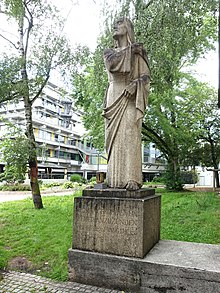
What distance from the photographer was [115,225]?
413cm

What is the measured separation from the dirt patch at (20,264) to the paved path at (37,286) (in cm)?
40

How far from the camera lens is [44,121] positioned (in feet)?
155

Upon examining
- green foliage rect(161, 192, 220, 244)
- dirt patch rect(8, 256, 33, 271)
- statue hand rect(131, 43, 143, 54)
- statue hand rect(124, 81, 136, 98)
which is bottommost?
dirt patch rect(8, 256, 33, 271)

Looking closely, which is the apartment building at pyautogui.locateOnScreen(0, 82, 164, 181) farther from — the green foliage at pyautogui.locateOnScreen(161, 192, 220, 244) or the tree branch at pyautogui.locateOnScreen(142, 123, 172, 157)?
the green foliage at pyautogui.locateOnScreen(161, 192, 220, 244)

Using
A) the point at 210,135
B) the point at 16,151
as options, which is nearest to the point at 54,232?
the point at 16,151

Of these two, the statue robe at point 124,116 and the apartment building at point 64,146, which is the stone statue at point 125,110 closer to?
the statue robe at point 124,116

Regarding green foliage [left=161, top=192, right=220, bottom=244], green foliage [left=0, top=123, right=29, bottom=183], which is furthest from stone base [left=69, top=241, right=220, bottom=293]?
green foliage [left=0, top=123, right=29, bottom=183]

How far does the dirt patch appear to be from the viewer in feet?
16.0

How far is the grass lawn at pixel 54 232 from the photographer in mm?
5133

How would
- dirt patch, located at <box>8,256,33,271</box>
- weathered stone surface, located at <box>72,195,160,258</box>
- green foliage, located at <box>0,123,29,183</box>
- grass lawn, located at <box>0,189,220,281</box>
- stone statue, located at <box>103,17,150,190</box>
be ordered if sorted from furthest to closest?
green foliage, located at <box>0,123,29,183</box>
grass lawn, located at <box>0,189,220,281</box>
dirt patch, located at <box>8,256,33,271</box>
stone statue, located at <box>103,17,150,190</box>
weathered stone surface, located at <box>72,195,160,258</box>

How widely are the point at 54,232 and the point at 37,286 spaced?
2900 mm

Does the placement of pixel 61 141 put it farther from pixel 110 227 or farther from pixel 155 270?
pixel 155 270

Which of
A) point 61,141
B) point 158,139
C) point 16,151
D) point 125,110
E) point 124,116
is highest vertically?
point 61,141

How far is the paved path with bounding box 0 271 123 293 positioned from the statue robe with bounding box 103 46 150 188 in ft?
5.22
